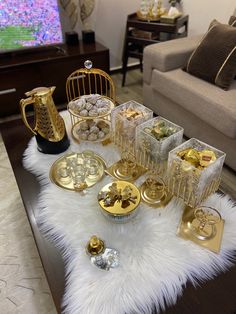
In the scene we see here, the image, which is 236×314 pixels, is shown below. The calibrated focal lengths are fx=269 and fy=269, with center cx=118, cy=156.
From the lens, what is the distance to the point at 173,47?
1986 mm

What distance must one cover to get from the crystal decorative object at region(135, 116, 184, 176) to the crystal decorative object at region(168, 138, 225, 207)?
60 millimetres

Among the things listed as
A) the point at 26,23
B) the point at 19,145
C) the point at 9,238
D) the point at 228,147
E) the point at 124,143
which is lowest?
the point at 9,238

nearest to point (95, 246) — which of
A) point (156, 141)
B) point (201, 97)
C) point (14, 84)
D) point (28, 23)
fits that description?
point (156, 141)

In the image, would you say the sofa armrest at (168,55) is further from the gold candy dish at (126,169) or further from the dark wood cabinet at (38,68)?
the gold candy dish at (126,169)

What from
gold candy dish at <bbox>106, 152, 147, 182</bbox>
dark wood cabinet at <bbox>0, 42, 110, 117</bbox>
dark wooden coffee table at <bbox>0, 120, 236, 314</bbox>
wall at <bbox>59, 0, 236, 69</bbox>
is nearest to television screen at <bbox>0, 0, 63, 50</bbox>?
dark wood cabinet at <bbox>0, 42, 110, 117</bbox>

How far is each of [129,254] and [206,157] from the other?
1.39ft

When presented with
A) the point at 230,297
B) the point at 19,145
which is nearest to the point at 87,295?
the point at 230,297

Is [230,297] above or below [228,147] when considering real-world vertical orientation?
above

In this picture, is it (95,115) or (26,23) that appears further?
(26,23)

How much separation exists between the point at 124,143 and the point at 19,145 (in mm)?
572

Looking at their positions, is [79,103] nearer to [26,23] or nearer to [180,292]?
[180,292]

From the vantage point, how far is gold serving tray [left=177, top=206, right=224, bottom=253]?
0.90m

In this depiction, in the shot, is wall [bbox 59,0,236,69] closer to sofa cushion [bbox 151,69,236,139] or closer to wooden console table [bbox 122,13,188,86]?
wooden console table [bbox 122,13,188,86]

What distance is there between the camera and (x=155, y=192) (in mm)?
1083
